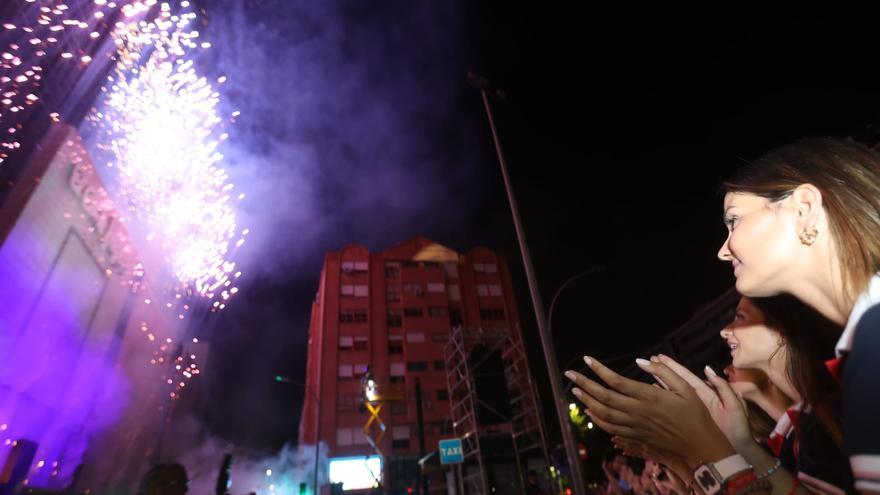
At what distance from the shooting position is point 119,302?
906 inches

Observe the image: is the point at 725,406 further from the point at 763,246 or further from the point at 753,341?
the point at 763,246

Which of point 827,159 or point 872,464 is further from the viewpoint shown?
point 827,159

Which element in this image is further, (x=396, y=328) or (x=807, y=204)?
(x=396, y=328)

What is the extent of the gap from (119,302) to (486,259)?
3684 cm

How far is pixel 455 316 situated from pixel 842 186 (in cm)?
4577

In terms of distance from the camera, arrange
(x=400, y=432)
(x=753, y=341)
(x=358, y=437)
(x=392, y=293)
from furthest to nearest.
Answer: (x=392, y=293) < (x=400, y=432) < (x=358, y=437) < (x=753, y=341)

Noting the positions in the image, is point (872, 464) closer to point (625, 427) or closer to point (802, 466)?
point (625, 427)

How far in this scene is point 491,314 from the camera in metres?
47.3

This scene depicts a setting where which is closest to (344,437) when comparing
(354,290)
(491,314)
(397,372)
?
(397,372)

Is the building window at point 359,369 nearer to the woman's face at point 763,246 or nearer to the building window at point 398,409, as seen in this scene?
the building window at point 398,409

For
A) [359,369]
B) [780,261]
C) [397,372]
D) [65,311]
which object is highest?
[359,369]

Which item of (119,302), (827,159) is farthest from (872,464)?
(119,302)

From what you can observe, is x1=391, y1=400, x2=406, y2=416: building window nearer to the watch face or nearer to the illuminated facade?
the illuminated facade

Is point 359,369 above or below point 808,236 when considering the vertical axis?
above
